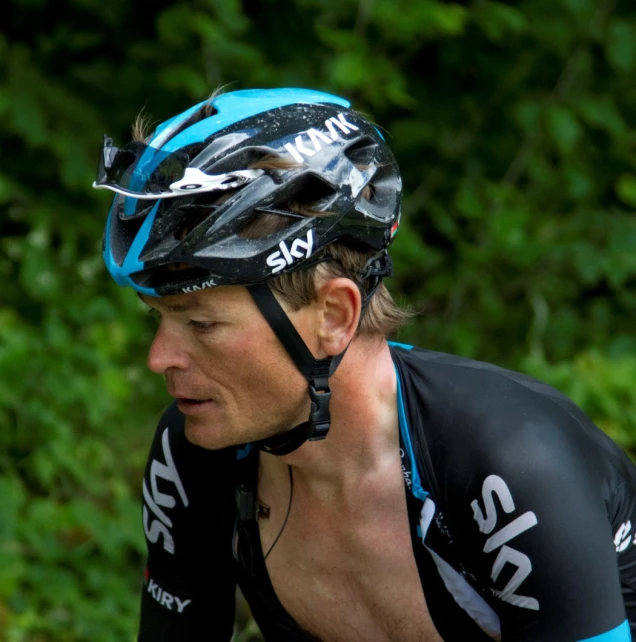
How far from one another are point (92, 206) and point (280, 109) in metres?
3.55

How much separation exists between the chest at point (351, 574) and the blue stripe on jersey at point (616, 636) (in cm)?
44

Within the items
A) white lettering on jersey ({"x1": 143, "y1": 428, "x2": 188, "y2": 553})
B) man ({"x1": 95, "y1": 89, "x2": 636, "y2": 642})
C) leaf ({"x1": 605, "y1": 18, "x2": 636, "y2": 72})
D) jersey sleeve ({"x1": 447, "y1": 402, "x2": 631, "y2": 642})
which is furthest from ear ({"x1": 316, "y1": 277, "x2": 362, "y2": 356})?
leaf ({"x1": 605, "y1": 18, "x2": 636, "y2": 72})

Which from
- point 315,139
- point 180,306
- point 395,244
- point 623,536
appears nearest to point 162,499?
point 180,306

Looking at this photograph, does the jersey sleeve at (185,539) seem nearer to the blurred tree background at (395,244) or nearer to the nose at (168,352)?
the nose at (168,352)

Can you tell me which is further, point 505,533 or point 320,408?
point 320,408

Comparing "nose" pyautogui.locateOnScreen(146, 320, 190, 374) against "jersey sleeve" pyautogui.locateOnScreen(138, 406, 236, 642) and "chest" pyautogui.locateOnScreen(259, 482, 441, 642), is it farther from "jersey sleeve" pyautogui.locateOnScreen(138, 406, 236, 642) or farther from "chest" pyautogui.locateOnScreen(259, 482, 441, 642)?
"chest" pyautogui.locateOnScreen(259, 482, 441, 642)

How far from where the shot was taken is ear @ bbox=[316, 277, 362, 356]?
224 centimetres

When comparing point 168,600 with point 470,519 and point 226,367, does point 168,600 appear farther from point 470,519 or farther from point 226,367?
point 470,519

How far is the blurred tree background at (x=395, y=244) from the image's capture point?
15.4 ft

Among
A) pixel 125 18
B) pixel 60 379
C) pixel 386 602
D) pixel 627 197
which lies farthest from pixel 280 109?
pixel 627 197

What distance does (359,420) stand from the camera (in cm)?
235

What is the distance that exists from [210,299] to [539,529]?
81 cm

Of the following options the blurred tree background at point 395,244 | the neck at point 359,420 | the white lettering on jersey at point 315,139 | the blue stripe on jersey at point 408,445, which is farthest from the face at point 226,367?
the blurred tree background at point 395,244

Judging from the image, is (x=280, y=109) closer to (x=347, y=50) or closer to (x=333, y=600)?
(x=333, y=600)
